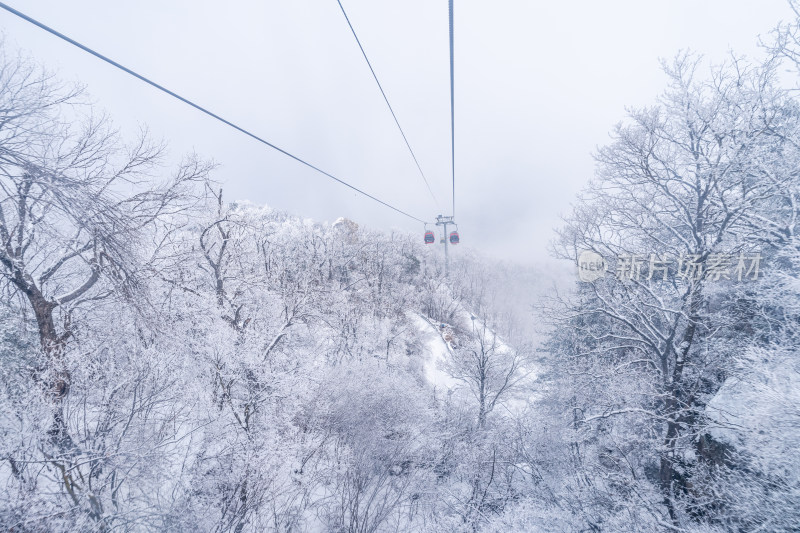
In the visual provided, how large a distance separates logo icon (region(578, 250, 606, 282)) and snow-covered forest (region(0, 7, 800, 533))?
6.7 inches

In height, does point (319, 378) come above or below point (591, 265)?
below

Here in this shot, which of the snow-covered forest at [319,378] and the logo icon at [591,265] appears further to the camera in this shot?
the logo icon at [591,265]

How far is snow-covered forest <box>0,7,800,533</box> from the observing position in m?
4.16

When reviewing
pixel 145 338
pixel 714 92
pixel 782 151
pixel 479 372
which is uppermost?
pixel 714 92

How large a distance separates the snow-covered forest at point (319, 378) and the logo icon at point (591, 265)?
171 millimetres

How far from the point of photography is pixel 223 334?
32.1ft

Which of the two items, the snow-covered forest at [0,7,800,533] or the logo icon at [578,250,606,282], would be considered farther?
the logo icon at [578,250,606,282]

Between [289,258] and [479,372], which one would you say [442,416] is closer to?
[479,372]

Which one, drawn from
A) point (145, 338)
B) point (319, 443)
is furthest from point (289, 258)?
point (145, 338)

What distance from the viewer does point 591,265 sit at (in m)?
7.94

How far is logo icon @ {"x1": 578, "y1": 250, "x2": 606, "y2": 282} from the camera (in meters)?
7.77

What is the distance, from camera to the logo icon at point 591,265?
7.77m

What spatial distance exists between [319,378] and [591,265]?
10990 millimetres

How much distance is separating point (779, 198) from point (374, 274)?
28.4m
